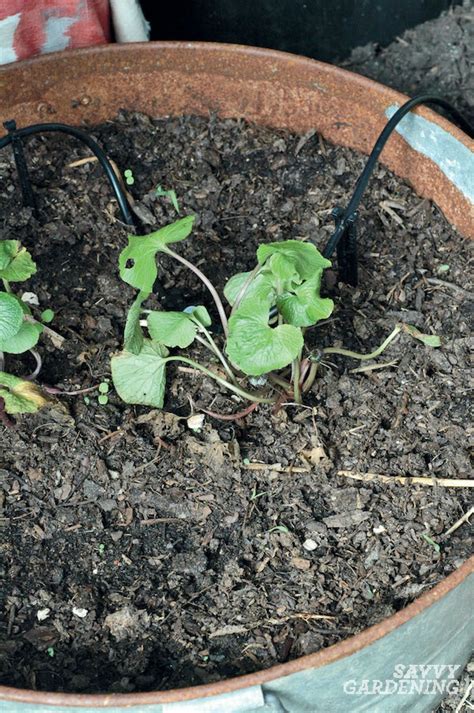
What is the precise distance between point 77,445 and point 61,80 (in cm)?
77

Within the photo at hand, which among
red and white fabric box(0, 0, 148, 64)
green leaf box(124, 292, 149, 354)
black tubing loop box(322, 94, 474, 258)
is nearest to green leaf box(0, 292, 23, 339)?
green leaf box(124, 292, 149, 354)

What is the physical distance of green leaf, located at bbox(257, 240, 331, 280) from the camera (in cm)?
131

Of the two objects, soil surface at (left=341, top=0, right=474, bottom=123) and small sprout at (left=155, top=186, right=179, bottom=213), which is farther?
soil surface at (left=341, top=0, right=474, bottom=123)

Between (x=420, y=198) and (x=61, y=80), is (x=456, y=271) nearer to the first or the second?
(x=420, y=198)

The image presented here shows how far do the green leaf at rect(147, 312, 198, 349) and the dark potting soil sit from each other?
13 cm

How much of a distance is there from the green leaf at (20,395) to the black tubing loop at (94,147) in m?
0.42

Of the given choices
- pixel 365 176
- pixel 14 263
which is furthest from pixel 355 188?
pixel 14 263

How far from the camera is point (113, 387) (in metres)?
1.50

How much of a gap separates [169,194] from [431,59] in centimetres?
94

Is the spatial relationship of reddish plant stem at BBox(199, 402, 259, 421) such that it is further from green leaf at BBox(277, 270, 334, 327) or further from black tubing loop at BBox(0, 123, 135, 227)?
black tubing loop at BBox(0, 123, 135, 227)

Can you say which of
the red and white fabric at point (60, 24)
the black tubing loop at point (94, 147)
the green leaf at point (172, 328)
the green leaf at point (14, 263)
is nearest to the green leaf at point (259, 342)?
the green leaf at point (172, 328)

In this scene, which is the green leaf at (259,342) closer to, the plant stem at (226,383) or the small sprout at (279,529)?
the plant stem at (226,383)

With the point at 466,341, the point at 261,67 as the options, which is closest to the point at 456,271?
the point at 466,341

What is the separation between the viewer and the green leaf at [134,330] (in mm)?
1365
